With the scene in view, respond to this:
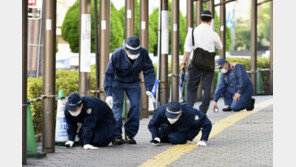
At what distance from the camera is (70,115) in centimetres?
1018

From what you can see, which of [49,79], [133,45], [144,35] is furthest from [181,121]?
[144,35]

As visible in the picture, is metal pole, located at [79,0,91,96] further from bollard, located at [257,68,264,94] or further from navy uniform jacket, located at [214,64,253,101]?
bollard, located at [257,68,264,94]

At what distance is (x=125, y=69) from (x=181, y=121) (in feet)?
3.48

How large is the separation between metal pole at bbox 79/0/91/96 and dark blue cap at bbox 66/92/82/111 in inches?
84.8

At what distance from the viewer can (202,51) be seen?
514 inches

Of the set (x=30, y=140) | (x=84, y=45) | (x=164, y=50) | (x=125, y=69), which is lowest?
(x=30, y=140)

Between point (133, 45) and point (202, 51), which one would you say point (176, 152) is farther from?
point (202, 51)

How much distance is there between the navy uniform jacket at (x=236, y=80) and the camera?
1656cm

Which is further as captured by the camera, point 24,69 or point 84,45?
point 84,45

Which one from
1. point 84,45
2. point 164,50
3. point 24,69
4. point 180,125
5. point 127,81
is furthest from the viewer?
point 164,50

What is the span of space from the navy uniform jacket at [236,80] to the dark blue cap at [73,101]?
7182 mm

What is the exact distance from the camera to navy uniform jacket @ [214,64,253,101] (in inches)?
652

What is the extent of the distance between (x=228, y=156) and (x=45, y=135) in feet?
7.73

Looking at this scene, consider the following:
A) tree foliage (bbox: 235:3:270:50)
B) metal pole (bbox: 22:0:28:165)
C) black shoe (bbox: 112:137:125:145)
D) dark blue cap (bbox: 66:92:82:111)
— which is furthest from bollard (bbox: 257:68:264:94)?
tree foliage (bbox: 235:3:270:50)
